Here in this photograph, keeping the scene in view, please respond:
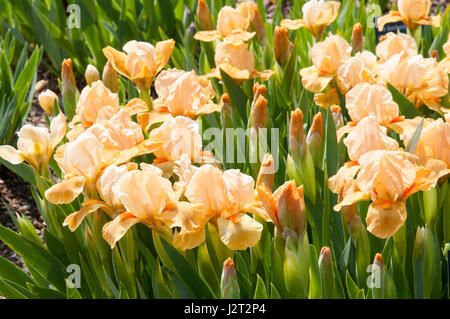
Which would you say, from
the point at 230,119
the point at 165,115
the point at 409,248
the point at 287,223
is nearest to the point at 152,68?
the point at 165,115

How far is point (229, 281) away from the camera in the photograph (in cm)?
107

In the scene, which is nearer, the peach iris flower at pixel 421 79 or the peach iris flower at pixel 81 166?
the peach iris flower at pixel 81 166

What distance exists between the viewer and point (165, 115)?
151 cm

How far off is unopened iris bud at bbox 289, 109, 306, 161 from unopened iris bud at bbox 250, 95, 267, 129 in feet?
0.30

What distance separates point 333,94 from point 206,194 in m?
0.72

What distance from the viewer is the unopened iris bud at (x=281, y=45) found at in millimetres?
1880

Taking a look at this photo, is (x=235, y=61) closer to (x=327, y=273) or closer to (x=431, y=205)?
(x=431, y=205)

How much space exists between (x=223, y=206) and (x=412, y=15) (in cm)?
120

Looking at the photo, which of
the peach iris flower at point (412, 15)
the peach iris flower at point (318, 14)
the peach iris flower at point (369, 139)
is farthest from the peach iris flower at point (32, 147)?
the peach iris flower at point (412, 15)

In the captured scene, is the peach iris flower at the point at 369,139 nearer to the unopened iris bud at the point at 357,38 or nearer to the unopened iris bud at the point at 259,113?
the unopened iris bud at the point at 259,113

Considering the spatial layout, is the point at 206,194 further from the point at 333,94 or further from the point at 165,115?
the point at 333,94

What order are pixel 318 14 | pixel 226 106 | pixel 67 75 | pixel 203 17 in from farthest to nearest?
pixel 203 17, pixel 318 14, pixel 67 75, pixel 226 106

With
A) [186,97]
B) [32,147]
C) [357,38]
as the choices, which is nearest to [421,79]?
[357,38]

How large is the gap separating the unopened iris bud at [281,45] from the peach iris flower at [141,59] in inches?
16.7
